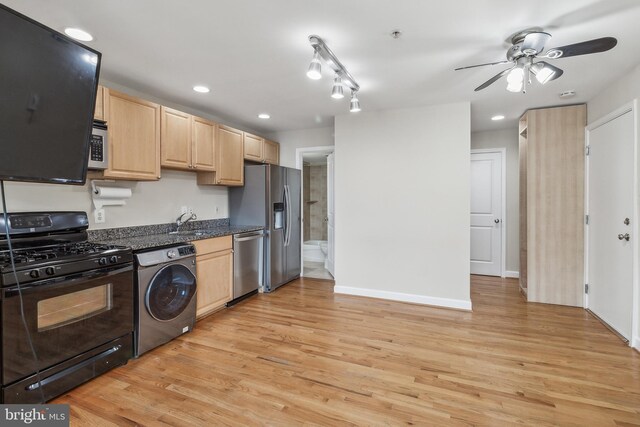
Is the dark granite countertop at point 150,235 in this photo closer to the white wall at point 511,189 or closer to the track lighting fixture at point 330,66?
the track lighting fixture at point 330,66

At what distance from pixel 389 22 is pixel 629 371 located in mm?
3074

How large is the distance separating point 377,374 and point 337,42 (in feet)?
8.04

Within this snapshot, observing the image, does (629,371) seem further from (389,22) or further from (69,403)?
(69,403)

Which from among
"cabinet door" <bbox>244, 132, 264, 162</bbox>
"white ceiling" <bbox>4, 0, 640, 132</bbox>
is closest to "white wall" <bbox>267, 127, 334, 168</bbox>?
"cabinet door" <bbox>244, 132, 264, 162</bbox>

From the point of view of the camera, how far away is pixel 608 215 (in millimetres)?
3033

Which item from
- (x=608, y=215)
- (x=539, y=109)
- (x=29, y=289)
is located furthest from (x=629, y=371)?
(x=29, y=289)

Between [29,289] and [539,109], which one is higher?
[539,109]

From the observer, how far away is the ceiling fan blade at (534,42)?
6.22 ft

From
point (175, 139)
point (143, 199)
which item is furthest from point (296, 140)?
point (143, 199)

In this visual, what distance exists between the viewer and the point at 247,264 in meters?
3.78

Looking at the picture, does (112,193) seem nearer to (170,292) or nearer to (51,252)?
(51,252)

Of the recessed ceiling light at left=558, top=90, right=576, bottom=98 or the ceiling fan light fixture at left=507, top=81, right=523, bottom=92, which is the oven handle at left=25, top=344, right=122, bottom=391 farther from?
the recessed ceiling light at left=558, top=90, right=576, bottom=98

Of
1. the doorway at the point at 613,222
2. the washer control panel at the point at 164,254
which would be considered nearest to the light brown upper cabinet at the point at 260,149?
the washer control panel at the point at 164,254

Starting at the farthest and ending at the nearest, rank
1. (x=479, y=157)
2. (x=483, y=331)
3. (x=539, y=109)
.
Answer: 1. (x=479, y=157)
2. (x=539, y=109)
3. (x=483, y=331)
